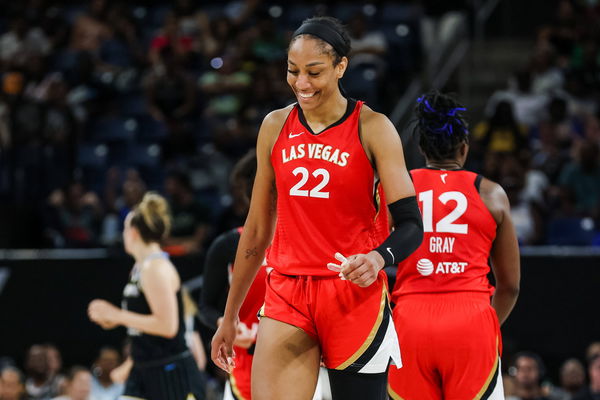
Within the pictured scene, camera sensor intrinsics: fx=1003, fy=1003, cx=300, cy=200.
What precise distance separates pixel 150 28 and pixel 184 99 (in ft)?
8.16

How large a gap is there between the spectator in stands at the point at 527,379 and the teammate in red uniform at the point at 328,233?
4.48m

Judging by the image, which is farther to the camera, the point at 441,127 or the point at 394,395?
the point at 441,127

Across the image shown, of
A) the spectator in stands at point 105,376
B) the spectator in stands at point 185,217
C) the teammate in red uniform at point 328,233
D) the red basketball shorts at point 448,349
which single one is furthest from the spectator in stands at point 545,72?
the teammate in red uniform at point 328,233

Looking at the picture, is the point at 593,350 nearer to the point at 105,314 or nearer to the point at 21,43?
the point at 105,314

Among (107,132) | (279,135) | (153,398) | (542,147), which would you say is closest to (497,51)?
(542,147)

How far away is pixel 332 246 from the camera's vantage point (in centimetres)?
371

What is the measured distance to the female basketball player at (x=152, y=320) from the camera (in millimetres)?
5480

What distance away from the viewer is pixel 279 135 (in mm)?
3863

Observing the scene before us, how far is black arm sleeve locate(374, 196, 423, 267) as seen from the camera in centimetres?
350

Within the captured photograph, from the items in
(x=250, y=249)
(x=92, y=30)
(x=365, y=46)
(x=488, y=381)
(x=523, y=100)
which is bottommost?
(x=488, y=381)

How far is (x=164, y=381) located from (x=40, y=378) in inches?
161

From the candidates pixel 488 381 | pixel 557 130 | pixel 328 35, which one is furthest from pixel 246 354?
pixel 557 130

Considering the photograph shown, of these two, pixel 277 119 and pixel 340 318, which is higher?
pixel 277 119

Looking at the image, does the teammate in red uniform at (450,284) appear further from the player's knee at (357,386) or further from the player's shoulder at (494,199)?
the player's knee at (357,386)
